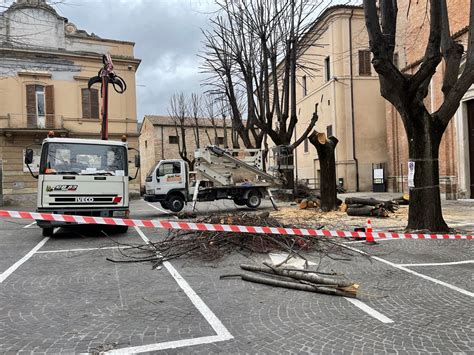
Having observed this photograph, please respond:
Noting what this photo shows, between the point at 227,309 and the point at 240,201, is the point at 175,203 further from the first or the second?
the point at 227,309

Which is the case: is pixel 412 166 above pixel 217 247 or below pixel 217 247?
above

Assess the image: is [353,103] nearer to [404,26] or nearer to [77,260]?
[404,26]

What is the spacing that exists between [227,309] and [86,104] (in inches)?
1043

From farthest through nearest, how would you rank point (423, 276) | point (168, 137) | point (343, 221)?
point (168, 137) < point (343, 221) < point (423, 276)

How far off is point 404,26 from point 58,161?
20.6 m

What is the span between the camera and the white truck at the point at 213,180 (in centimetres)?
1562

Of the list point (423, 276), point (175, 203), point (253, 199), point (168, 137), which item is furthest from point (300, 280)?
point (168, 137)

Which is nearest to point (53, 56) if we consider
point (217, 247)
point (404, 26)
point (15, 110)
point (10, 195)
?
point (15, 110)

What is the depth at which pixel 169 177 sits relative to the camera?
16.4 m

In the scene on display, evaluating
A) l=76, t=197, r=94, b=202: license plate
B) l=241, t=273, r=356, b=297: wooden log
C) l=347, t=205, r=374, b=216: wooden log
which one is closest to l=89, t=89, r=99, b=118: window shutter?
l=76, t=197, r=94, b=202: license plate

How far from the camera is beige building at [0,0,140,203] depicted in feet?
83.4

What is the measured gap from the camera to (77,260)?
7.19 metres

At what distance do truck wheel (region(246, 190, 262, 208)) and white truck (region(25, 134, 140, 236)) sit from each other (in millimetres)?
7245

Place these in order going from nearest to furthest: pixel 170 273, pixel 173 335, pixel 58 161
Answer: pixel 173 335 → pixel 170 273 → pixel 58 161
